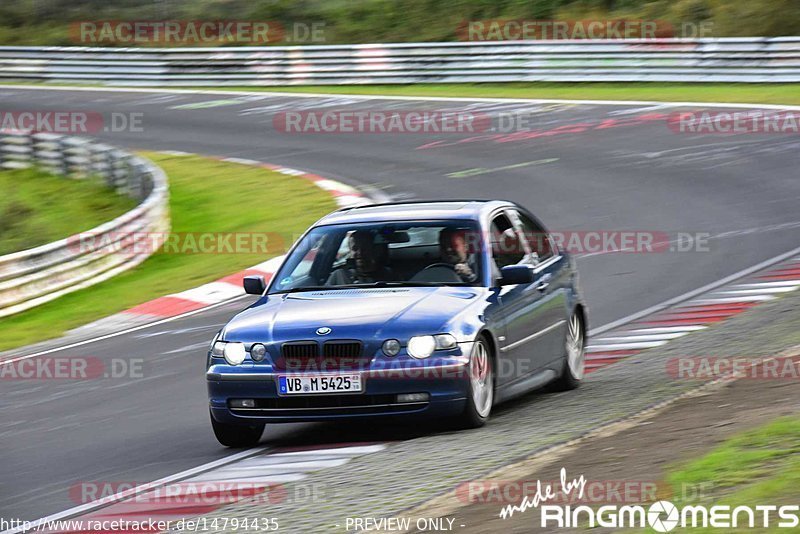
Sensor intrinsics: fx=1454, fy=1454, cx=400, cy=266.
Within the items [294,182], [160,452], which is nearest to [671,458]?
[160,452]

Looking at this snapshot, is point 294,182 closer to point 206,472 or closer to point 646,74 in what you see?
point 646,74

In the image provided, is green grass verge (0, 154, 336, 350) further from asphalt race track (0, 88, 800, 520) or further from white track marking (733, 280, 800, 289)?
white track marking (733, 280, 800, 289)

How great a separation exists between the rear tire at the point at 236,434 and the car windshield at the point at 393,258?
3.45ft

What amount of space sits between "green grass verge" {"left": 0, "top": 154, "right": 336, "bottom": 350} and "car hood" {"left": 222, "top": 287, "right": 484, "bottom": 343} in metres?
6.04

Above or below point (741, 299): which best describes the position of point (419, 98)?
above

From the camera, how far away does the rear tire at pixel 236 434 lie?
28.9ft

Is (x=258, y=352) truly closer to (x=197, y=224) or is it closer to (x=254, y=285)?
(x=254, y=285)

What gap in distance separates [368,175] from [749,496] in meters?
17.7

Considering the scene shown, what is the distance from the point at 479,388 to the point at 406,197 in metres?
12.0

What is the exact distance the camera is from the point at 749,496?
5.57 metres

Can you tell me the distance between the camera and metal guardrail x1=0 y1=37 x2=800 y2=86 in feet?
97.2

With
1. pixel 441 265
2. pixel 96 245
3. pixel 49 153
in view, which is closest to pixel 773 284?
pixel 441 265

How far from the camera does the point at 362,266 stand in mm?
9555

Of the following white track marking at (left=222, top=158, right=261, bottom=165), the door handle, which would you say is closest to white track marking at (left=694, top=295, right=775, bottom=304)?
the door handle
